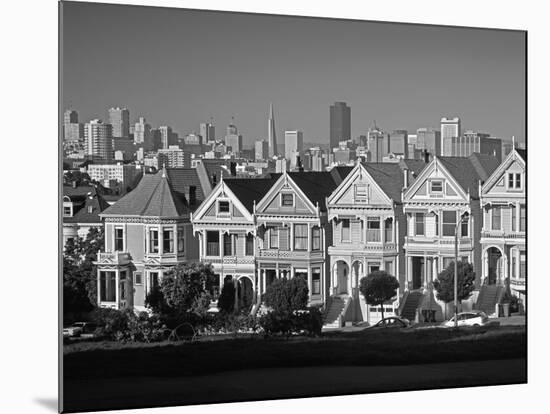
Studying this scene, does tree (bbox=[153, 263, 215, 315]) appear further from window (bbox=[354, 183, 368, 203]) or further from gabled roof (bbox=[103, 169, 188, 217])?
window (bbox=[354, 183, 368, 203])

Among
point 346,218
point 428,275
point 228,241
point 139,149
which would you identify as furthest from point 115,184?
point 428,275

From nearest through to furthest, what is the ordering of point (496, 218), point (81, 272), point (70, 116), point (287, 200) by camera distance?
1. point (70, 116)
2. point (81, 272)
3. point (287, 200)
4. point (496, 218)

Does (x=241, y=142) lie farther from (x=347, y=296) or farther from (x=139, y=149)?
(x=347, y=296)

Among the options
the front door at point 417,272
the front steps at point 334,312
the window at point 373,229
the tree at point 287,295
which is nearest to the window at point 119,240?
the tree at point 287,295

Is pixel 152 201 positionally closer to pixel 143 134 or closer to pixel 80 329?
pixel 143 134

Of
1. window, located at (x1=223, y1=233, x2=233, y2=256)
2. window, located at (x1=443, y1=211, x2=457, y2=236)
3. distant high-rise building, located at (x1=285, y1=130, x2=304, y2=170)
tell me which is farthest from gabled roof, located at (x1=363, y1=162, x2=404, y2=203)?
window, located at (x1=223, y1=233, x2=233, y2=256)

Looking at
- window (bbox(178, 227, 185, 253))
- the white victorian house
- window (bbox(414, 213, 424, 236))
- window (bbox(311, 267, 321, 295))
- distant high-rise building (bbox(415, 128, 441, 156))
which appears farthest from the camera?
the white victorian house

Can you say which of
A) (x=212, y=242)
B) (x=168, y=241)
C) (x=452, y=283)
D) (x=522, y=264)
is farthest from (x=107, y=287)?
(x=522, y=264)
